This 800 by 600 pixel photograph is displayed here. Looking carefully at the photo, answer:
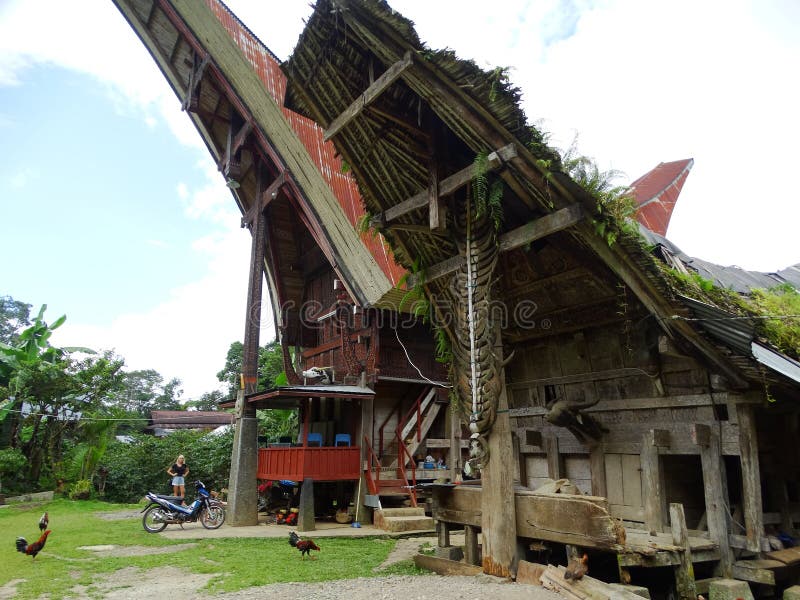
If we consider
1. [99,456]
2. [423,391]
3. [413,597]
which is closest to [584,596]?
[413,597]

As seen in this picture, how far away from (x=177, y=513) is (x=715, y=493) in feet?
36.9

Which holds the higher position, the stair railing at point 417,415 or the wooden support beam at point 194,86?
the wooden support beam at point 194,86

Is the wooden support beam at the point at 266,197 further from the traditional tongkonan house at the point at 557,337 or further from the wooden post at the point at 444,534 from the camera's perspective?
the wooden post at the point at 444,534

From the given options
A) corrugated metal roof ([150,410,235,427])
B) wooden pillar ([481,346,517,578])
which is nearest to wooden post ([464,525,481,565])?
wooden pillar ([481,346,517,578])

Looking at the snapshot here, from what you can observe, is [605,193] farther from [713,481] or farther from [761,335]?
[713,481]

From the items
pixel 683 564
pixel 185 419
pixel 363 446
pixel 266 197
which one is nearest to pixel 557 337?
pixel 683 564

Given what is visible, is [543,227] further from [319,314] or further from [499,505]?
[319,314]

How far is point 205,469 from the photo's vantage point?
69.9 ft

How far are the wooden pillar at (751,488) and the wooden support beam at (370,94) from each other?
5310mm

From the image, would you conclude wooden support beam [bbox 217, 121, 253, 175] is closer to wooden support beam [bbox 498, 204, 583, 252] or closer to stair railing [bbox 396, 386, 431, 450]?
stair railing [bbox 396, 386, 431, 450]

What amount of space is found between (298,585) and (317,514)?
9.18 m

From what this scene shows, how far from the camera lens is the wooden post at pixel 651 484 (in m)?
6.63

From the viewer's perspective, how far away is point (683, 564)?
18.4ft

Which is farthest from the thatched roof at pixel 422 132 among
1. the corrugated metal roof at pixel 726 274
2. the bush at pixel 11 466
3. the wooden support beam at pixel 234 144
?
the bush at pixel 11 466
